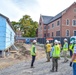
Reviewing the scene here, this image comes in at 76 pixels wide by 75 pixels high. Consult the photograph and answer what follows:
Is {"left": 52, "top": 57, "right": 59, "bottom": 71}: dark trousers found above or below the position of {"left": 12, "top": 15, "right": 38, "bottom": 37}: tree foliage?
below

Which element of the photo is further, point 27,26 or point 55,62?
point 27,26

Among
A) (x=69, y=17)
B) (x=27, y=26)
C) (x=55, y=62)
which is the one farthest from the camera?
(x=27, y=26)

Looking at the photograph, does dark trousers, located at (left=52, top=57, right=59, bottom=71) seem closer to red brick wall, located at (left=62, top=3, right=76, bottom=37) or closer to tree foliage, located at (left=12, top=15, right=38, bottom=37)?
red brick wall, located at (left=62, top=3, right=76, bottom=37)

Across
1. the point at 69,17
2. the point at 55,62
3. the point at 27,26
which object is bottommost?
the point at 55,62

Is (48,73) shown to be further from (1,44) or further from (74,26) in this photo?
(74,26)

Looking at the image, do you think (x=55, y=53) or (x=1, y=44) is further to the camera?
(x=1, y=44)

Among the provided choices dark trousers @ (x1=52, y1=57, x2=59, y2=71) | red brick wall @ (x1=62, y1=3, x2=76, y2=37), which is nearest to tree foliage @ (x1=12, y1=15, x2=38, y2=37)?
red brick wall @ (x1=62, y1=3, x2=76, y2=37)

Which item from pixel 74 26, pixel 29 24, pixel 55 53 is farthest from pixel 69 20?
pixel 55 53

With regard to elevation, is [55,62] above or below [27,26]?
below

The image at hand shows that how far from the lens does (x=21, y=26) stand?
65.2 meters

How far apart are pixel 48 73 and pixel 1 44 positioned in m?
7.37

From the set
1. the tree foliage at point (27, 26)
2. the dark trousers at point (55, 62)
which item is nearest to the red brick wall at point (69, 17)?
the tree foliage at point (27, 26)

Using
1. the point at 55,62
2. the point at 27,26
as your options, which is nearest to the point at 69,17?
the point at 27,26

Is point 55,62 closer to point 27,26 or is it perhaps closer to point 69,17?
point 69,17
